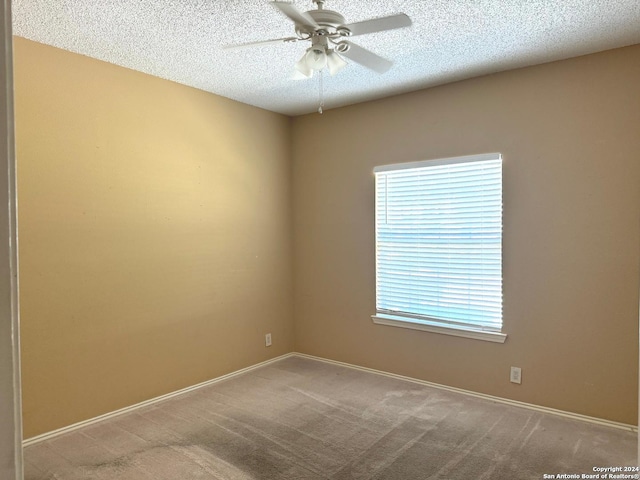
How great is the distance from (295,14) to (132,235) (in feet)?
7.28

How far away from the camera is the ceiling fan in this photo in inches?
78.1

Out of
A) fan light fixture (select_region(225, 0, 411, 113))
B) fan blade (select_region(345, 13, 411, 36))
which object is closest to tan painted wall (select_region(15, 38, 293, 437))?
fan light fixture (select_region(225, 0, 411, 113))

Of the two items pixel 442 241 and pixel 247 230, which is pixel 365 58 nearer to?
pixel 442 241

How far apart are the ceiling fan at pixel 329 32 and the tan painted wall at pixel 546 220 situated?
1345 millimetres

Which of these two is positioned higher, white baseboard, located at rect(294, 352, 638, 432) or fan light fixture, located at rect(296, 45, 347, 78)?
fan light fixture, located at rect(296, 45, 347, 78)

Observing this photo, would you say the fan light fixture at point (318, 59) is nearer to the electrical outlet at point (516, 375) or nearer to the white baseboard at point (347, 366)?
the electrical outlet at point (516, 375)

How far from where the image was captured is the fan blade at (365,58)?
2338mm

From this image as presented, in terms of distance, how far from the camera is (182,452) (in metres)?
2.70

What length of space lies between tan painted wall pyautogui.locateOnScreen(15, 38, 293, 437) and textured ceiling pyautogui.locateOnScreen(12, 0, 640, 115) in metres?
0.34

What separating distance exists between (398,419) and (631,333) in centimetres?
172

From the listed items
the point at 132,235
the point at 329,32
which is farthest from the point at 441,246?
the point at 132,235

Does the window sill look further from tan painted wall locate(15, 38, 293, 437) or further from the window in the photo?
tan painted wall locate(15, 38, 293, 437)

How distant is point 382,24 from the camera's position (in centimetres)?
201

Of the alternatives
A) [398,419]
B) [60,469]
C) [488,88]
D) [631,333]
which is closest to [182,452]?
[60,469]
